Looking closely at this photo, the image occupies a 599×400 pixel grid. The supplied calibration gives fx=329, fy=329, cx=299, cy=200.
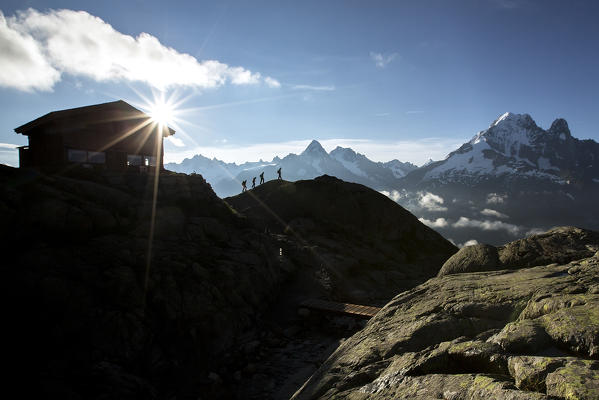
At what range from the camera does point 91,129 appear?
33031 millimetres

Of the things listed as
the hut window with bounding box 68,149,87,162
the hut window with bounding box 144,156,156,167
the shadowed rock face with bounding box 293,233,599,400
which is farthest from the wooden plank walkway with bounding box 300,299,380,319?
the hut window with bounding box 144,156,156,167

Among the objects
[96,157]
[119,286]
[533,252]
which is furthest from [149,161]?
[533,252]

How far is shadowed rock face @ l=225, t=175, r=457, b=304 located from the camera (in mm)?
35375

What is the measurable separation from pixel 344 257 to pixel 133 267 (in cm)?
2359

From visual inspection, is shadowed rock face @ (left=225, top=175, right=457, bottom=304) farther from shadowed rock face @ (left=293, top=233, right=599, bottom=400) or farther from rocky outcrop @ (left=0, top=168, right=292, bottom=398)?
shadowed rock face @ (left=293, top=233, right=599, bottom=400)

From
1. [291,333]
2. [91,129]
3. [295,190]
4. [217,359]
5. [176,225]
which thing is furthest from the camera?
[295,190]

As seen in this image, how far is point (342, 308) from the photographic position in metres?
21.7

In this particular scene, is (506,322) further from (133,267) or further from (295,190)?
(295,190)

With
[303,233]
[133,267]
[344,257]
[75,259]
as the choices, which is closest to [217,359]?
[133,267]

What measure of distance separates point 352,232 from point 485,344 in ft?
136

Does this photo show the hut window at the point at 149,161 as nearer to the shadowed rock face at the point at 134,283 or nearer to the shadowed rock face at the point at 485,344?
the shadowed rock face at the point at 134,283

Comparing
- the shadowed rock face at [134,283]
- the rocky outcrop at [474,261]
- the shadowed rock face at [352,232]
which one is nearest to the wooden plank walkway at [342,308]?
the shadowed rock face at [134,283]

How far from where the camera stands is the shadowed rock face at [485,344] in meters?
4.69

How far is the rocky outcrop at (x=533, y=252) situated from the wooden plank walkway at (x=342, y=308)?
31.6ft
